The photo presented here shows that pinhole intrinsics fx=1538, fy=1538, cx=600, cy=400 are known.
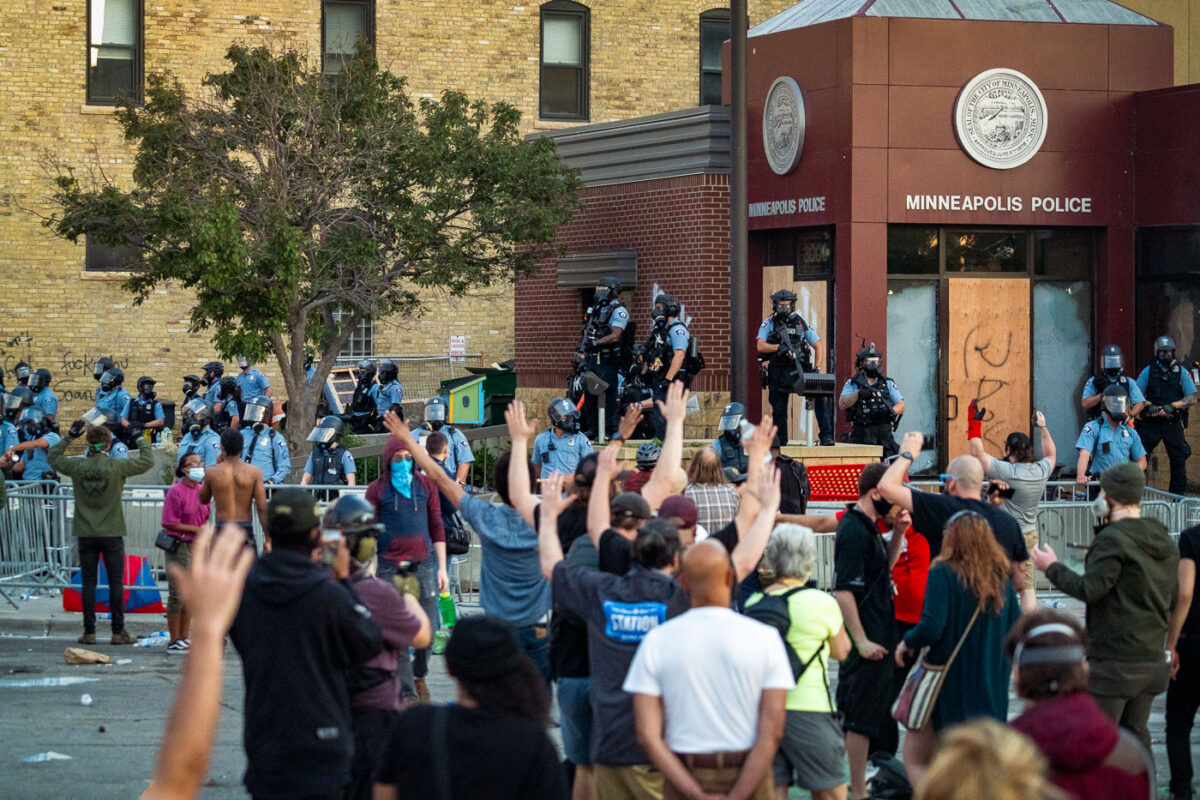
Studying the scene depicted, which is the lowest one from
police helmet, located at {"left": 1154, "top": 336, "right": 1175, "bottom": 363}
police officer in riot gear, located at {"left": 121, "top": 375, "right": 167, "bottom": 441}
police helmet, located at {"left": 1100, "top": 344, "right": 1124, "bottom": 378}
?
police officer in riot gear, located at {"left": 121, "top": 375, "right": 167, "bottom": 441}

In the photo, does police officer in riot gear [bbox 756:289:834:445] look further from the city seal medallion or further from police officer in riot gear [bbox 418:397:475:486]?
the city seal medallion

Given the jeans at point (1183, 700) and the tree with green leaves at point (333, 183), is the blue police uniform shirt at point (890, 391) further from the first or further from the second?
the jeans at point (1183, 700)

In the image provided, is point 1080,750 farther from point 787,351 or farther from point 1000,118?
point 1000,118

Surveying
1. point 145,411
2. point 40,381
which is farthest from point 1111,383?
point 40,381

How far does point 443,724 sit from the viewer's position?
4023 mm

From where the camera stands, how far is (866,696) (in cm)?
739

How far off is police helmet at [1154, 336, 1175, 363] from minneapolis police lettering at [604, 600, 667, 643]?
13.6m

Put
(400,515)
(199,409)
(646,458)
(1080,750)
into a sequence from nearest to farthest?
(1080,750) → (400,515) → (646,458) → (199,409)

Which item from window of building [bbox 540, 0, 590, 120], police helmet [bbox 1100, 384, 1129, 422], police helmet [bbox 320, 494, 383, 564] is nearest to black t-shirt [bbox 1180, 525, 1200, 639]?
police helmet [bbox 320, 494, 383, 564]

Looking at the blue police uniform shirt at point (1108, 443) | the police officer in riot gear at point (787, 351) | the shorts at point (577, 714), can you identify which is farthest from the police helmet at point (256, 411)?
the shorts at point (577, 714)

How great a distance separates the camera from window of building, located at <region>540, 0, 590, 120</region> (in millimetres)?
33719

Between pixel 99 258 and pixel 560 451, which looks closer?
pixel 560 451

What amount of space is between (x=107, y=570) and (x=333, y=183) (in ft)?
35.8

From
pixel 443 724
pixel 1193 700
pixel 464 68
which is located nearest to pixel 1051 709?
pixel 443 724
